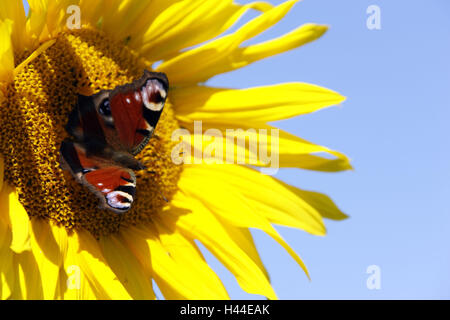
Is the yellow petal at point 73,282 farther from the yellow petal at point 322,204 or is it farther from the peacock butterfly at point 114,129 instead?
the yellow petal at point 322,204

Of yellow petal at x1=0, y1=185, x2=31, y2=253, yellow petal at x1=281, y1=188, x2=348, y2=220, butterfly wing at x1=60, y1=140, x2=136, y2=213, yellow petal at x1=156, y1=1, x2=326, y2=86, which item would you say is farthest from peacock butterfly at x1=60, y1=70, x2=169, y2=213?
yellow petal at x1=281, y1=188, x2=348, y2=220

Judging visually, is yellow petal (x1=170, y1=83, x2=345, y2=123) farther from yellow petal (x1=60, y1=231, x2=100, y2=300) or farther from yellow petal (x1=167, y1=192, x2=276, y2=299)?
yellow petal (x1=60, y1=231, x2=100, y2=300)

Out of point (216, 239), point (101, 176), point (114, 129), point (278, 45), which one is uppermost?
point (278, 45)

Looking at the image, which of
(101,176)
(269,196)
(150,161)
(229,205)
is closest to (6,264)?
(101,176)

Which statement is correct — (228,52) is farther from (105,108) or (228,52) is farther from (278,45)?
(105,108)

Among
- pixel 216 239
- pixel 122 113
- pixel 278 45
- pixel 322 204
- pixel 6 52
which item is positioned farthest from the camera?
pixel 322 204

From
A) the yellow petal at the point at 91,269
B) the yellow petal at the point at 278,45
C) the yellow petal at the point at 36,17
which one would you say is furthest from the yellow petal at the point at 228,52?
the yellow petal at the point at 91,269

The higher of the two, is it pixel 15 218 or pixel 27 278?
pixel 15 218
